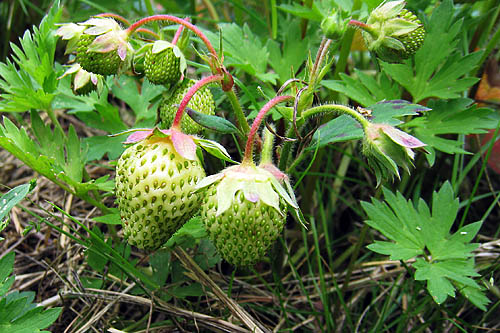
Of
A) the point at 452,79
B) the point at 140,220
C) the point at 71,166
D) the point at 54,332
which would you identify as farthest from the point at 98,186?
the point at 452,79

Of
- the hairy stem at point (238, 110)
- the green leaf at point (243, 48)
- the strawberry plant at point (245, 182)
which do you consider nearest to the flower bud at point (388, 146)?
the strawberry plant at point (245, 182)

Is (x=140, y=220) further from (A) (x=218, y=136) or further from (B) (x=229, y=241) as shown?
(A) (x=218, y=136)

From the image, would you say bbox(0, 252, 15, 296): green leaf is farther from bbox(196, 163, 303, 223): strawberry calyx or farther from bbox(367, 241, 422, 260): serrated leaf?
bbox(367, 241, 422, 260): serrated leaf

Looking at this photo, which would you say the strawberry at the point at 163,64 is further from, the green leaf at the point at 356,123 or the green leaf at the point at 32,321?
the green leaf at the point at 32,321

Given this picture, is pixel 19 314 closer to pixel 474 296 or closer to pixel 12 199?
pixel 12 199

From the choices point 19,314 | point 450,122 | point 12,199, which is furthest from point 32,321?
point 450,122

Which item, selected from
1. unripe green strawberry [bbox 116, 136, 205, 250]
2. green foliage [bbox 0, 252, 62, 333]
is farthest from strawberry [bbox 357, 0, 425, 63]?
green foliage [bbox 0, 252, 62, 333]
